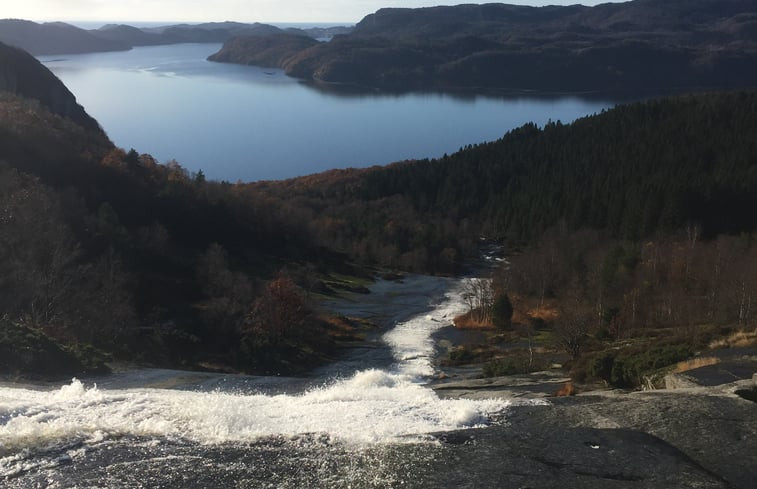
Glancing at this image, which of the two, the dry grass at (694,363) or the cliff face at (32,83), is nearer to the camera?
the dry grass at (694,363)

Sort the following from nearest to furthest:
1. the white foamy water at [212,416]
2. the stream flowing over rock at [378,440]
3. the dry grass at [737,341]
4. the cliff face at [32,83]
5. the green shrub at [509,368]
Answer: the stream flowing over rock at [378,440]
the white foamy water at [212,416]
the dry grass at [737,341]
the green shrub at [509,368]
the cliff face at [32,83]

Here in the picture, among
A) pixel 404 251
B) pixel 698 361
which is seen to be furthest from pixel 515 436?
pixel 404 251

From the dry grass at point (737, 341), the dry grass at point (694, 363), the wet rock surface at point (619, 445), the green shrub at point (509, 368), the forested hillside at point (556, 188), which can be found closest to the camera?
the wet rock surface at point (619, 445)

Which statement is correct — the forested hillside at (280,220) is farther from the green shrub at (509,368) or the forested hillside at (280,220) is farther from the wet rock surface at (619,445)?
the wet rock surface at (619,445)

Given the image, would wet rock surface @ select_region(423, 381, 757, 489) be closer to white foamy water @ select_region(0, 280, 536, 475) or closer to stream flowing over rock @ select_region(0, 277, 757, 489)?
stream flowing over rock @ select_region(0, 277, 757, 489)

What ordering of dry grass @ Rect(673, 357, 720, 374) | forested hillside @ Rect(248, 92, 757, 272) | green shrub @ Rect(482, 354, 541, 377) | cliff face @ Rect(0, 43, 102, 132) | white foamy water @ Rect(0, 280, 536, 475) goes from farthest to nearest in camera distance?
cliff face @ Rect(0, 43, 102, 132) → forested hillside @ Rect(248, 92, 757, 272) → green shrub @ Rect(482, 354, 541, 377) → dry grass @ Rect(673, 357, 720, 374) → white foamy water @ Rect(0, 280, 536, 475)

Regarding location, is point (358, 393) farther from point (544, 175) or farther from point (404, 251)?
point (544, 175)

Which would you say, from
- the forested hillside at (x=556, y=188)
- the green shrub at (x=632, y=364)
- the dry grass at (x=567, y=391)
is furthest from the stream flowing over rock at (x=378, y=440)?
the forested hillside at (x=556, y=188)

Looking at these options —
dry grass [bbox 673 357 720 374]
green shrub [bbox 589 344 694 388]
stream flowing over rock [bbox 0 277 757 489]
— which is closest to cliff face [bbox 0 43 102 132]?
stream flowing over rock [bbox 0 277 757 489]

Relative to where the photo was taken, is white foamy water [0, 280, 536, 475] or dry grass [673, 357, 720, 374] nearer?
white foamy water [0, 280, 536, 475]
